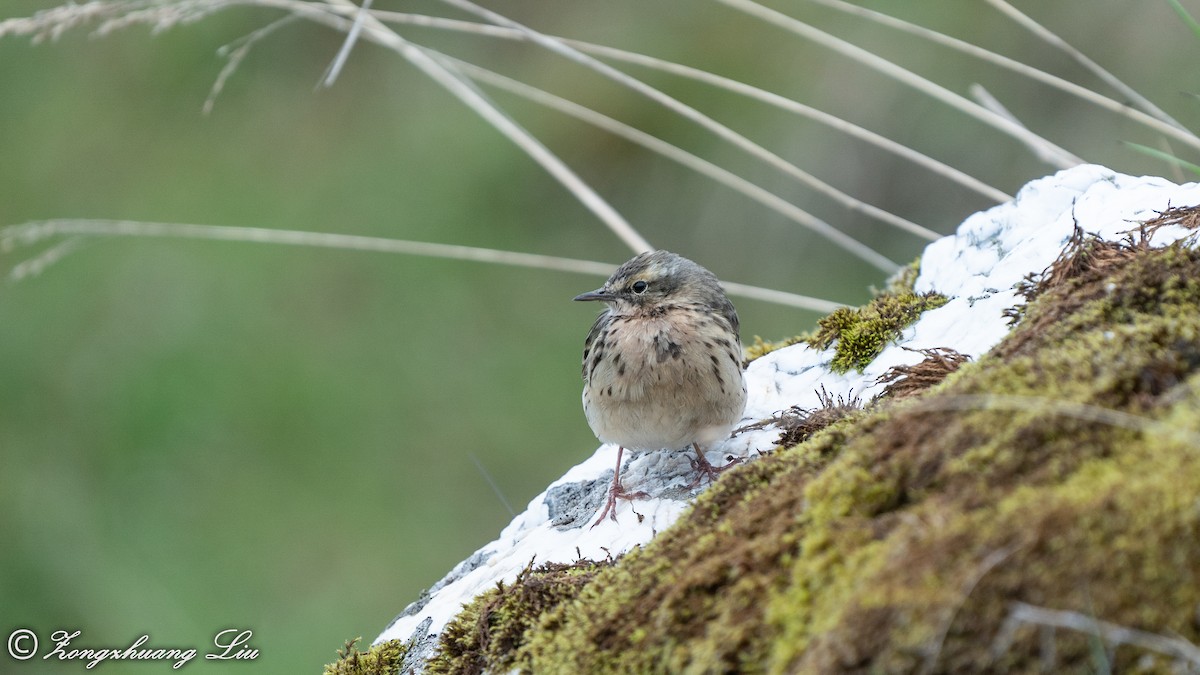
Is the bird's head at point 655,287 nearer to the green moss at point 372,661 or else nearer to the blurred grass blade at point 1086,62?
the blurred grass blade at point 1086,62

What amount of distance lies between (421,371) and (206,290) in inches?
76.3

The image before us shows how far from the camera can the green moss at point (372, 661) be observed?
11.8 ft

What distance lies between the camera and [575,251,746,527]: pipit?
445 centimetres

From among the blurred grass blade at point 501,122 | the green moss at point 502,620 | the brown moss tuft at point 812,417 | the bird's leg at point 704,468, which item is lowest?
the green moss at point 502,620

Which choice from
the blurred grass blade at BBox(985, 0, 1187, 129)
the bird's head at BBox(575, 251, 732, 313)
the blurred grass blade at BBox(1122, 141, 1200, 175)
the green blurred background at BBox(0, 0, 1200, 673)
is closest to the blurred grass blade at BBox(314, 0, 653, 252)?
the bird's head at BBox(575, 251, 732, 313)

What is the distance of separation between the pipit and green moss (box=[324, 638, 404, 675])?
2.60 ft

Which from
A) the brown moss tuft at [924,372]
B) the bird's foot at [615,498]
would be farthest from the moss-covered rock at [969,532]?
the bird's foot at [615,498]

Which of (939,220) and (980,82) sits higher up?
(980,82)

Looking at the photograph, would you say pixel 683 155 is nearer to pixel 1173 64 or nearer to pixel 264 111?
pixel 1173 64

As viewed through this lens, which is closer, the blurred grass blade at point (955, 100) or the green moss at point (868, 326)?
the green moss at point (868, 326)

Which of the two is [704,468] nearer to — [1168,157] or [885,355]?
[885,355]

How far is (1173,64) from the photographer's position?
808 centimetres

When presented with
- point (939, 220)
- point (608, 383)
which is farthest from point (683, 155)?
point (939, 220)

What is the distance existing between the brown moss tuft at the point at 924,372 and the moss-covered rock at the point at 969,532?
0.38 metres
